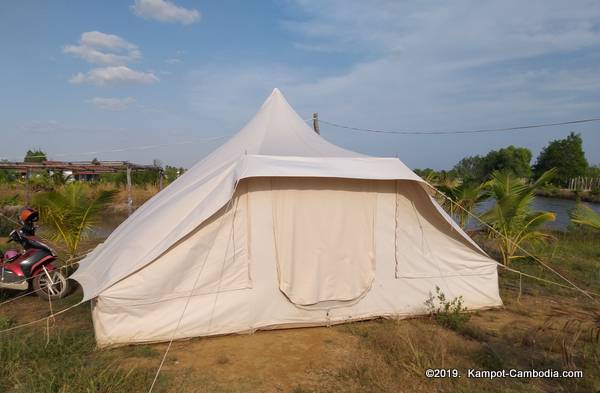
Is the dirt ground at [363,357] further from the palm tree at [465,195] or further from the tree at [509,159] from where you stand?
the tree at [509,159]

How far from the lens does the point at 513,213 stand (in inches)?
261

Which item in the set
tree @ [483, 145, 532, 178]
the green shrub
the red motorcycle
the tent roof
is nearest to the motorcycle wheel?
the red motorcycle

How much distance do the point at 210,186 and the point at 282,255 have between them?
3.57ft

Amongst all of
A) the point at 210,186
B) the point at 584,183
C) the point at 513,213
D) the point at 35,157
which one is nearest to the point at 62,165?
the point at 35,157

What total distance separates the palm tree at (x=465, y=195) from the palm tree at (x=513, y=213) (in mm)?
1137

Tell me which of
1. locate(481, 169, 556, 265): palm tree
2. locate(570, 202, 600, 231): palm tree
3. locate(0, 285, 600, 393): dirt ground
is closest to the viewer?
locate(0, 285, 600, 393): dirt ground

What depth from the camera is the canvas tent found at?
4.01 m

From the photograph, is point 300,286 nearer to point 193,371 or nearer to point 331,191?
point 331,191

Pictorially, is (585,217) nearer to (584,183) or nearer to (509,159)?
(584,183)

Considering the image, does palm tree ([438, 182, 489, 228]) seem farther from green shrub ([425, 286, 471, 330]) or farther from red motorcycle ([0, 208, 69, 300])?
red motorcycle ([0, 208, 69, 300])

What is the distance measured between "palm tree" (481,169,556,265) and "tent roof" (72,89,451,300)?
2.97 m

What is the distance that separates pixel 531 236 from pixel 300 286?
15.3 ft

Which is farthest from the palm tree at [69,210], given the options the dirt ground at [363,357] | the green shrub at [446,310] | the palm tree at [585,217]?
the palm tree at [585,217]

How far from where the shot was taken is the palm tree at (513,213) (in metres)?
6.62
